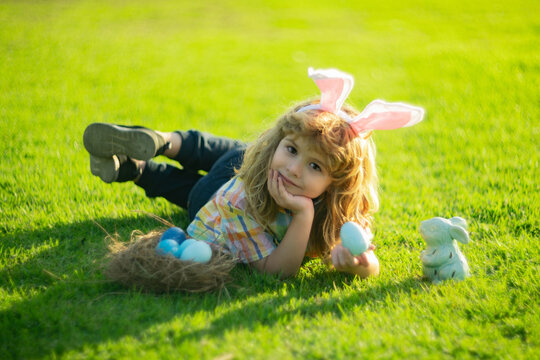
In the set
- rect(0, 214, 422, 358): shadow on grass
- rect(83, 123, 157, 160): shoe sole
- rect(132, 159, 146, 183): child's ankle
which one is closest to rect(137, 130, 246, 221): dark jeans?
rect(132, 159, 146, 183): child's ankle

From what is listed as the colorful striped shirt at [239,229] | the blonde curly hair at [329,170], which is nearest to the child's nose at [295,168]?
the blonde curly hair at [329,170]

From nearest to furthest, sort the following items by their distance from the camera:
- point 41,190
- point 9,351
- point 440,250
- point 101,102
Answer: point 9,351 → point 440,250 → point 41,190 → point 101,102

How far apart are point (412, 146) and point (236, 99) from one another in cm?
275

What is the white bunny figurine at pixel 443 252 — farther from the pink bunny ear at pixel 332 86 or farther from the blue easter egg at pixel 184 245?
the blue easter egg at pixel 184 245

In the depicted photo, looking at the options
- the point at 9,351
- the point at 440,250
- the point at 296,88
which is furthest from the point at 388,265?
the point at 296,88

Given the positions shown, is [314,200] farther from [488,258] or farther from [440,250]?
[488,258]

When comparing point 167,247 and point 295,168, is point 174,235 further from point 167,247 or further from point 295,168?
point 295,168

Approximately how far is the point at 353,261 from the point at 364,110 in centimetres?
81

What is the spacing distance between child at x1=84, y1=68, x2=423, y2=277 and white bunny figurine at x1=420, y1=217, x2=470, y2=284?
1.03 feet

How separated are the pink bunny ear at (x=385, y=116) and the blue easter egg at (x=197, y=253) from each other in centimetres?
103

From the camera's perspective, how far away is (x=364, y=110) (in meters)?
2.64

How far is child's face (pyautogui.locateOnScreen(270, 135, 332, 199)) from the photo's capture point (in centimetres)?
260

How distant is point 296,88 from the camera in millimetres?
7652

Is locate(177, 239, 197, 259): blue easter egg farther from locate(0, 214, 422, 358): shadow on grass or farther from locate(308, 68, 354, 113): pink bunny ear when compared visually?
locate(308, 68, 354, 113): pink bunny ear
